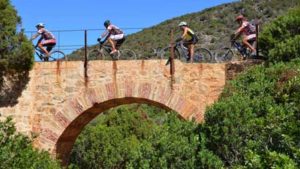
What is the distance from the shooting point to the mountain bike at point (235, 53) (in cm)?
1414

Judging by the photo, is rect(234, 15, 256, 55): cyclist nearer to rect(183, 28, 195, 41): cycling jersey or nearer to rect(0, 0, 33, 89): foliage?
rect(183, 28, 195, 41): cycling jersey

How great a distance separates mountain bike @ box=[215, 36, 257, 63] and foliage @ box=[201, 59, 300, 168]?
166 centimetres

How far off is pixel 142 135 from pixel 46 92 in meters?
10.8

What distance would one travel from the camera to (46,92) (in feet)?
45.5

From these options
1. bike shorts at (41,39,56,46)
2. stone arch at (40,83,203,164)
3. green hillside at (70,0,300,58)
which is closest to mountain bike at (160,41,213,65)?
stone arch at (40,83,203,164)

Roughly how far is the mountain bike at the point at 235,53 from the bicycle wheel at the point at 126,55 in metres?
2.01

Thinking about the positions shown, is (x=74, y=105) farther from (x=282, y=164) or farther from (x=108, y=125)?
(x=108, y=125)

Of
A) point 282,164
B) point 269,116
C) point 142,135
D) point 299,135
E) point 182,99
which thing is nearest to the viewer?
point 282,164

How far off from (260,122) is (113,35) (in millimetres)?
5676

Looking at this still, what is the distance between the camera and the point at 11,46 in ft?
43.4

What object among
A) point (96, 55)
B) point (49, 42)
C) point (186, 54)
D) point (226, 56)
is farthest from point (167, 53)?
point (49, 42)

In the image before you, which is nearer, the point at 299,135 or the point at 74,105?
the point at 299,135

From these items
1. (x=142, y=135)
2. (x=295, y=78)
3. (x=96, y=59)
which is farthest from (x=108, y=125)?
(x=295, y=78)

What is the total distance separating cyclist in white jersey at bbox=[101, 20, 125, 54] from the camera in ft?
45.6
